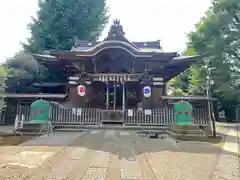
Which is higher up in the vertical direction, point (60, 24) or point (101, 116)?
point (60, 24)

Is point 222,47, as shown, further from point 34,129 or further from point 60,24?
point 34,129

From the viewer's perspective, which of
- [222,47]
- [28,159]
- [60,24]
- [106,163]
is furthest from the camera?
[60,24]

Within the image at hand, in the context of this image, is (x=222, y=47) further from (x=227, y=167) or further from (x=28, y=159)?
(x=28, y=159)

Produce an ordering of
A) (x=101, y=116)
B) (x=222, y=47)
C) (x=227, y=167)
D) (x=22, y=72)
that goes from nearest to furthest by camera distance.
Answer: (x=227, y=167) < (x=101, y=116) < (x=222, y=47) < (x=22, y=72)

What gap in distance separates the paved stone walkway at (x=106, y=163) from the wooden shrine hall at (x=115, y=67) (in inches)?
288

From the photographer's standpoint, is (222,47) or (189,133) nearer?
Result: (189,133)

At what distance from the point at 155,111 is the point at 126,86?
416cm

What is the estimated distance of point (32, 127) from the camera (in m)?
9.21

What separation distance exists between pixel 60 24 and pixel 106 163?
18946 millimetres

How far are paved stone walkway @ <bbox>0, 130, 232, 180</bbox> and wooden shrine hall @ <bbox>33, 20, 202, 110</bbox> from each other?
732 centimetres

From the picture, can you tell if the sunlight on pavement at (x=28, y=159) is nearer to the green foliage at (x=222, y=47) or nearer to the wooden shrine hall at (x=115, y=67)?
the wooden shrine hall at (x=115, y=67)

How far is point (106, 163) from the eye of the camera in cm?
461

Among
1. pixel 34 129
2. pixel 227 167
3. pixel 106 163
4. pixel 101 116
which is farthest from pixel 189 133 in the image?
pixel 34 129

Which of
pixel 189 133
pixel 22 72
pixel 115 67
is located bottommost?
pixel 189 133
